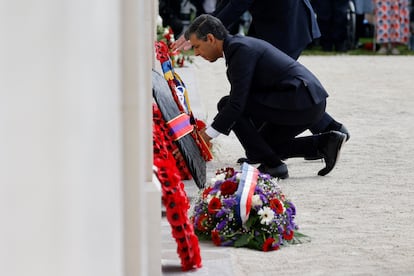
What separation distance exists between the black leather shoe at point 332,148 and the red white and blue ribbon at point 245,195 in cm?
196

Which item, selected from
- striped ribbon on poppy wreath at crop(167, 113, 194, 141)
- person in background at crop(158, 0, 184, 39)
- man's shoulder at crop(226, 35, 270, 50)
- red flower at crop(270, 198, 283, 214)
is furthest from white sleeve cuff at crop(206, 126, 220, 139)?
person in background at crop(158, 0, 184, 39)

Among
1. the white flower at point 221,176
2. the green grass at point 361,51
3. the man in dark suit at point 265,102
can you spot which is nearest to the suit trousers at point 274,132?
the man in dark suit at point 265,102

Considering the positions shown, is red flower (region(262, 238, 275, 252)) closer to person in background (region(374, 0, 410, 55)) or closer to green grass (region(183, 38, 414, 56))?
green grass (region(183, 38, 414, 56))

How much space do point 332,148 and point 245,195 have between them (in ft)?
6.91

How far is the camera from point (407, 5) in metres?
17.8

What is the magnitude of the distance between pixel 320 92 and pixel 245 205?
206 centimetres

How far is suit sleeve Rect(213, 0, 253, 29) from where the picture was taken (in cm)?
709

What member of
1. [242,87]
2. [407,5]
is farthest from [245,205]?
[407,5]

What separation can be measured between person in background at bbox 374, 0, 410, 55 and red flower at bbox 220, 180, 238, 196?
13272mm

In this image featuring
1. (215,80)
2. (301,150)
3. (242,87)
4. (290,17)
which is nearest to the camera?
(242,87)

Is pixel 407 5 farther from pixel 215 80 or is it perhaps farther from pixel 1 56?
pixel 1 56

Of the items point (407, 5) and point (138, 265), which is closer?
point (138, 265)

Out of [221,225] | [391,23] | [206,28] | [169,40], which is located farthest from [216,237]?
[391,23]

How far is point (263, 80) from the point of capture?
251 inches
